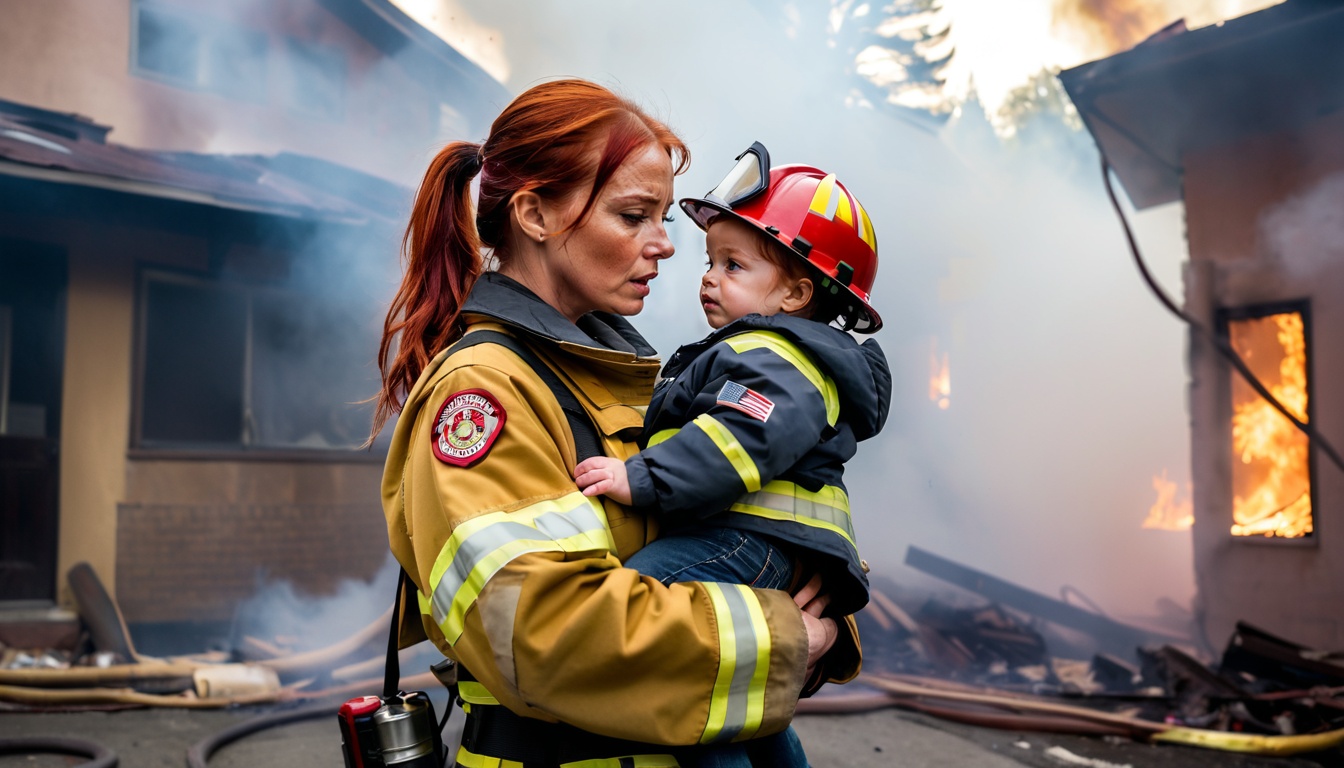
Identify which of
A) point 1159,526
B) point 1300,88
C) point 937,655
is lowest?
point 937,655

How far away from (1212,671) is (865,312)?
618cm

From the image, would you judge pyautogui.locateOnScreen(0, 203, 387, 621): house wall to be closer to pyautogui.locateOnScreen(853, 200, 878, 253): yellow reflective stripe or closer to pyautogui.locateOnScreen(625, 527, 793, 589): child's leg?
pyautogui.locateOnScreen(853, 200, 878, 253): yellow reflective stripe

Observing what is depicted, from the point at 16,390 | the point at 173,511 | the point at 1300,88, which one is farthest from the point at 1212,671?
the point at 16,390

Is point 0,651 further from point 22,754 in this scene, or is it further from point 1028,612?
point 1028,612

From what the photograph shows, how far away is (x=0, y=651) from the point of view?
A: 677 cm

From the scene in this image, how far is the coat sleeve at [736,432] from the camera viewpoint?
4.98 feet

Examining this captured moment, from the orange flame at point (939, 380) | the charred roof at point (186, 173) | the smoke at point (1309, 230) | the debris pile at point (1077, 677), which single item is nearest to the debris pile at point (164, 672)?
the charred roof at point (186, 173)

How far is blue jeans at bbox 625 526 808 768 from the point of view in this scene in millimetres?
1454

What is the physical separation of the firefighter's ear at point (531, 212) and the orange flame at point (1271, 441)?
7.69m

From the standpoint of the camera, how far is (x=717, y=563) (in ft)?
5.08

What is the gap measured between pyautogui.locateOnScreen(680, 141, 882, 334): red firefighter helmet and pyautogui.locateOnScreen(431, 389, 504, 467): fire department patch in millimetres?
820

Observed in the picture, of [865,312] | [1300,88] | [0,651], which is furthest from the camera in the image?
[1300,88]

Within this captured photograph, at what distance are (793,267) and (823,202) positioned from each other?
0.49 ft

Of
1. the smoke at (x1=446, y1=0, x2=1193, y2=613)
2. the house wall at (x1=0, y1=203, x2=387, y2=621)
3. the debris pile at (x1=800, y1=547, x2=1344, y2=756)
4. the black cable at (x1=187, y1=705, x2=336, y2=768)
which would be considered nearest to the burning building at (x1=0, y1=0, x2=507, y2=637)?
the house wall at (x1=0, y1=203, x2=387, y2=621)
